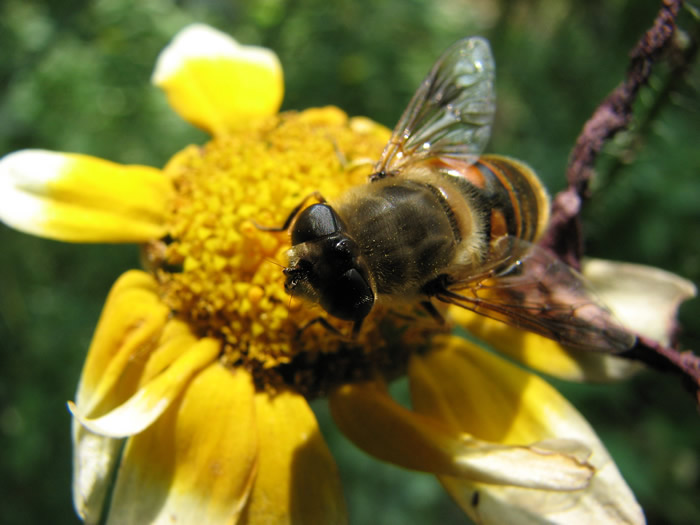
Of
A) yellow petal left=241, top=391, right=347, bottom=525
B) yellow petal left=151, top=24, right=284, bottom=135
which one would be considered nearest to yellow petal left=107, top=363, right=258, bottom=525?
yellow petal left=241, top=391, right=347, bottom=525

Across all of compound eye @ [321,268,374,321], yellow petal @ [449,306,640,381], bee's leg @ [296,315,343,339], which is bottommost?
yellow petal @ [449,306,640,381]

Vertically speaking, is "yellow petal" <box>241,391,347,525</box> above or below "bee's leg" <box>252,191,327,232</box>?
below

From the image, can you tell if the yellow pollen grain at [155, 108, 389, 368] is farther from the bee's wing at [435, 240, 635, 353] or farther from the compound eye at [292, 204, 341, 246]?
the bee's wing at [435, 240, 635, 353]

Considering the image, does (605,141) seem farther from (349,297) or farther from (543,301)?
(349,297)

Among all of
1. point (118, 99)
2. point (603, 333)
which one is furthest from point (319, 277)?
point (118, 99)

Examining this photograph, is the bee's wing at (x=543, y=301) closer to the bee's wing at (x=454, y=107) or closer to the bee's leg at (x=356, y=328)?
the bee's leg at (x=356, y=328)
